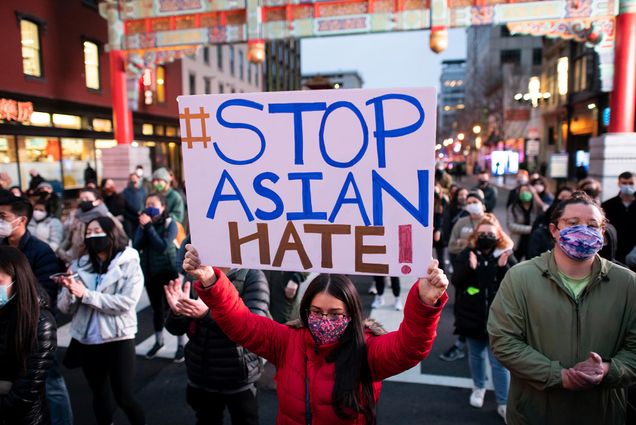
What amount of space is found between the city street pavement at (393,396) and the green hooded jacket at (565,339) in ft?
5.20

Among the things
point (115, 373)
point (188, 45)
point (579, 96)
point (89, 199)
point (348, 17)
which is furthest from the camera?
point (579, 96)

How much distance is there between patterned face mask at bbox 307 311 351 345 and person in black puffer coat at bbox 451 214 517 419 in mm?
2168

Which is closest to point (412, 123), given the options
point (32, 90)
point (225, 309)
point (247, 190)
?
point (247, 190)

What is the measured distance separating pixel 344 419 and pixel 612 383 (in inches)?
53.3

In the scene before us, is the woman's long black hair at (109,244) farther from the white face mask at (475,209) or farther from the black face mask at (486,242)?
the white face mask at (475,209)

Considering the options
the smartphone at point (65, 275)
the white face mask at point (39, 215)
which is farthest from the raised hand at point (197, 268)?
the white face mask at point (39, 215)

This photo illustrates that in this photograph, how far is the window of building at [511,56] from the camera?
5375 centimetres

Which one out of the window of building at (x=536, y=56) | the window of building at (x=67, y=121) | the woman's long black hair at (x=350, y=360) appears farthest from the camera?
the window of building at (x=536, y=56)

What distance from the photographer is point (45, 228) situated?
5688 millimetres

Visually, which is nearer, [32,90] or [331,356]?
[331,356]

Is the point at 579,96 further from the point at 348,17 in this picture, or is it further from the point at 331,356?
the point at 331,356

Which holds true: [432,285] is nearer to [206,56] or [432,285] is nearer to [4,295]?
[4,295]

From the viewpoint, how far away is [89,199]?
5.76 m

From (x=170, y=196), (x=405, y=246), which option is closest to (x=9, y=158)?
(x=170, y=196)
